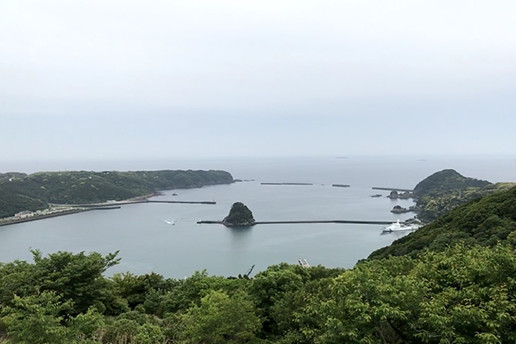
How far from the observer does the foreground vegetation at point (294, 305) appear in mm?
4047

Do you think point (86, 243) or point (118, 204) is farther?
point (118, 204)

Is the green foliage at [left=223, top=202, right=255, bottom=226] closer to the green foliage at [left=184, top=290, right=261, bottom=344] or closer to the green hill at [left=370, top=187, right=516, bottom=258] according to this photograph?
the green hill at [left=370, top=187, right=516, bottom=258]

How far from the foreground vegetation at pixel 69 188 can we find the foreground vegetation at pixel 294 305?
49.5 m

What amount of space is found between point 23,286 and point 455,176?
70139 mm

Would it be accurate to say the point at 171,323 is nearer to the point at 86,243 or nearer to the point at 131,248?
the point at 131,248

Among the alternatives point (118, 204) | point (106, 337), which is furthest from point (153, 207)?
point (106, 337)

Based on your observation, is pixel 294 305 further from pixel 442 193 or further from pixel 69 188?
pixel 69 188

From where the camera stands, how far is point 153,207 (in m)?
60.1

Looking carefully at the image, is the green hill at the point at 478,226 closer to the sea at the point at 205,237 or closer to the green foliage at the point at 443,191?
the sea at the point at 205,237

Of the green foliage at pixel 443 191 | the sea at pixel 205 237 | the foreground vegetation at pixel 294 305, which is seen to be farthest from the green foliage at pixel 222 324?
the green foliage at pixel 443 191

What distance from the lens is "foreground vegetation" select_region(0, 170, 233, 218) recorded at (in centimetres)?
5369

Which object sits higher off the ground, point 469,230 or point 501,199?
point 501,199

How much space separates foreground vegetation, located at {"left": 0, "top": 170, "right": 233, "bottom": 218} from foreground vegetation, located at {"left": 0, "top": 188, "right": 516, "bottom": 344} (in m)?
49.5

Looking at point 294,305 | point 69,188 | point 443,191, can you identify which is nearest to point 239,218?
point 443,191
